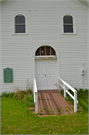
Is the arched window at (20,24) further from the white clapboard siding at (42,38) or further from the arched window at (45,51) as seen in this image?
the arched window at (45,51)

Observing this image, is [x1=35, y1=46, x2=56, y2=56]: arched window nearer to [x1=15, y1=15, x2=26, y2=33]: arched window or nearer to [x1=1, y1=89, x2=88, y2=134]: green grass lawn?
[x1=15, y1=15, x2=26, y2=33]: arched window

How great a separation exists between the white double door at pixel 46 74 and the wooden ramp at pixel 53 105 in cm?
136

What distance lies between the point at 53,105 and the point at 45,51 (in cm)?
436

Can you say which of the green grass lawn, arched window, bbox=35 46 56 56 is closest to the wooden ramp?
the green grass lawn

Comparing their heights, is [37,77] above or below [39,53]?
below

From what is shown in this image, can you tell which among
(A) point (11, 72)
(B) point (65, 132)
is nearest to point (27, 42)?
(A) point (11, 72)

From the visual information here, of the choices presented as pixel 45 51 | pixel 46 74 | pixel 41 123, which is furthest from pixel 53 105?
pixel 45 51

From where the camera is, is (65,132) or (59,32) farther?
(59,32)

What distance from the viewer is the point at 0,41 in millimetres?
8398

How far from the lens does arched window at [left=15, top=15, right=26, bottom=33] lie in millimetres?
8617

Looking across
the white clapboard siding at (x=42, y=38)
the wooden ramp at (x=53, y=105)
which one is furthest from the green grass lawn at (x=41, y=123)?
the white clapboard siding at (x=42, y=38)

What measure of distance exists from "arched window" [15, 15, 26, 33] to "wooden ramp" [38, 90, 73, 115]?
5180 mm

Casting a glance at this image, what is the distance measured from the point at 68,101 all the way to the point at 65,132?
274cm

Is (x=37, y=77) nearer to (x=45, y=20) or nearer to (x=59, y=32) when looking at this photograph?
(x=59, y=32)
